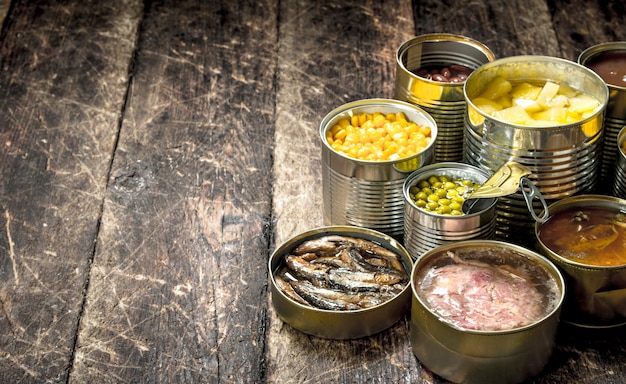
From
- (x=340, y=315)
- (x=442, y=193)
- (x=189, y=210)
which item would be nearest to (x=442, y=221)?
(x=442, y=193)

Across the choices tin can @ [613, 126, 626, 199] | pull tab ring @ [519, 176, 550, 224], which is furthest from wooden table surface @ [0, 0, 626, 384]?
tin can @ [613, 126, 626, 199]

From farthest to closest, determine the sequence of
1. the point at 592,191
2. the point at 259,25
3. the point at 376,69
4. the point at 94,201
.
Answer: the point at 259,25 → the point at 376,69 → the point at 94,201 → the point at 592,191

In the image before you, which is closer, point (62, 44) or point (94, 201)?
point (94, 201)

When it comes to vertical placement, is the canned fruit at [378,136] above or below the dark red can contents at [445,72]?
below

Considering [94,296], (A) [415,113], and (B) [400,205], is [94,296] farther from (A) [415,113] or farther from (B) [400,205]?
(A) [415,113]

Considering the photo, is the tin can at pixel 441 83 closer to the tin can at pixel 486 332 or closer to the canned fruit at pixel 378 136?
the canned fruit at pixel 378 136

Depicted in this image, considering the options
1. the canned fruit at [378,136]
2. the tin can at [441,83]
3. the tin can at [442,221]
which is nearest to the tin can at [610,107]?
the tin can at [441,83]

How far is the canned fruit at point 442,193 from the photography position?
2867mm

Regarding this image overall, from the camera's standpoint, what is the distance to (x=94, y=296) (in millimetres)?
2980

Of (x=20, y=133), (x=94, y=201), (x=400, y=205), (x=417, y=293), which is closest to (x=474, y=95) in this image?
(x=400, y=205)

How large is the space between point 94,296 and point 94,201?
49 centimetres

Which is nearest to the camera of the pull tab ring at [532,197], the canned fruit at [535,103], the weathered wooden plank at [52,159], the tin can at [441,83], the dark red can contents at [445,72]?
the pull tab ring at [532,197]

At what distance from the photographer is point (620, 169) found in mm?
2986

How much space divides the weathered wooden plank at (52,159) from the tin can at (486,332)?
104cm
